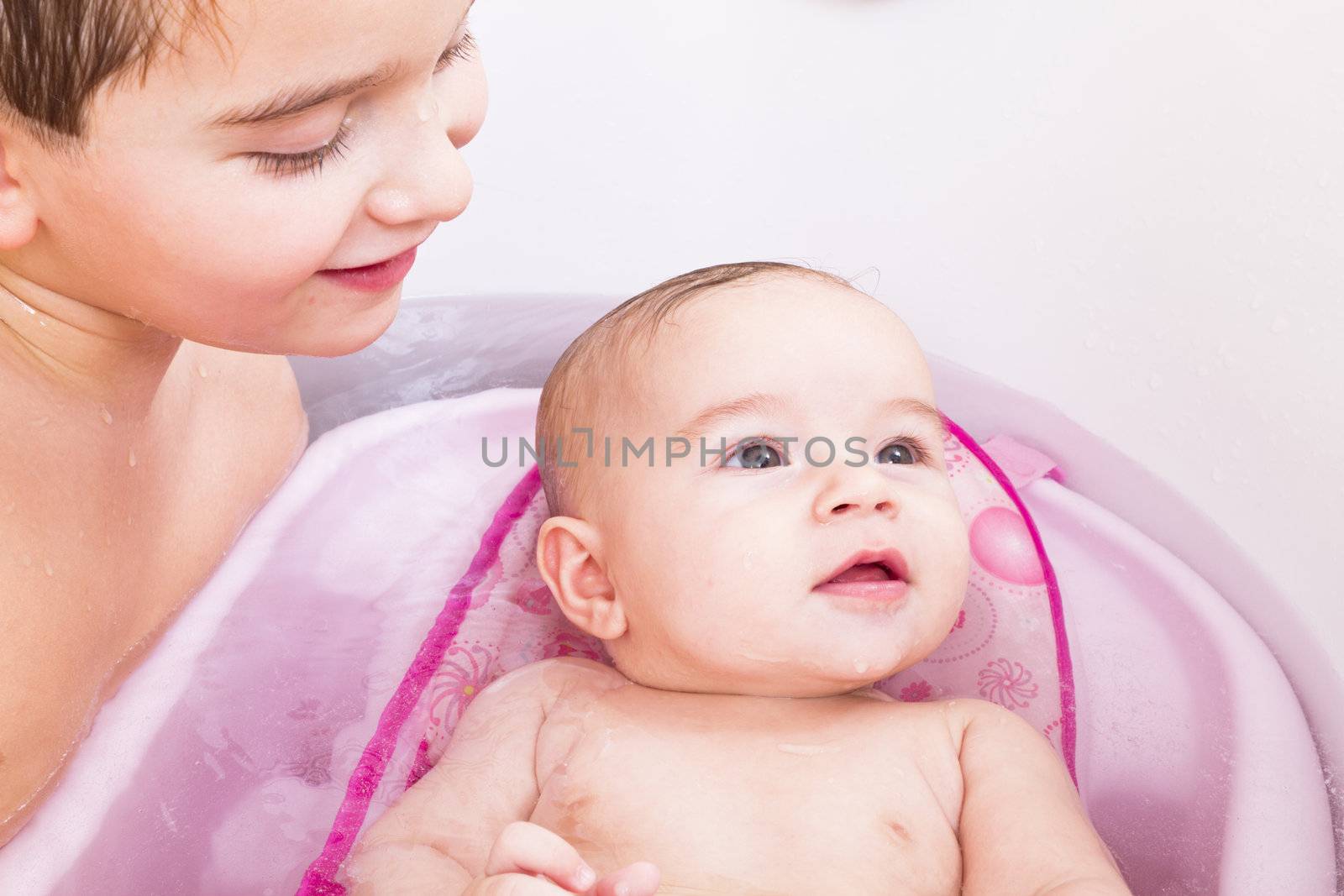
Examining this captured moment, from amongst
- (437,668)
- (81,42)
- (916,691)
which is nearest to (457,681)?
(437,668)

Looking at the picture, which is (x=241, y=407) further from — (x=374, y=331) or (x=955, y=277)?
(x=955, y=277)

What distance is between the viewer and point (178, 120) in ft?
2.32

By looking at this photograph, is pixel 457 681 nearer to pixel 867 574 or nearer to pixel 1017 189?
pixel 867 574

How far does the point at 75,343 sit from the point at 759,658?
1.94 ft

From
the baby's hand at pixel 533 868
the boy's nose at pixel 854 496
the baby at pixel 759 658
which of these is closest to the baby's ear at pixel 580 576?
the baby at pixel 759 658

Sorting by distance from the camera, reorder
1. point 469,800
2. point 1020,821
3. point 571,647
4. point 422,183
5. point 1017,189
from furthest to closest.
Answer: point 1017,189, point 571,647, point 469,800, point 1020,821, point 422,183

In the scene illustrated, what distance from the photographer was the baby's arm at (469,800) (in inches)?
37.7

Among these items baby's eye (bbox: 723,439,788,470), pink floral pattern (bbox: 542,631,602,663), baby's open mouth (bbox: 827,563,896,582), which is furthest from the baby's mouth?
pink floral pattern (bbox: 542,631,602,663)

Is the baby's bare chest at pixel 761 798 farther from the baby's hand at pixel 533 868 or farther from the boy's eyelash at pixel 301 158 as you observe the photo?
the boy's eyelash at pixel 301 158

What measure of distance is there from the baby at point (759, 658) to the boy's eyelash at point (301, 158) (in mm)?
371

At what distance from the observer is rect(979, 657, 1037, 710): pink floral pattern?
120 centimetres

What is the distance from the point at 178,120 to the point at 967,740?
30.1 inches

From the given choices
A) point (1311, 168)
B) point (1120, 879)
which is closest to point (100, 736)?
point (1120, 879)

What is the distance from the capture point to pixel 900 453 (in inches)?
42.3
